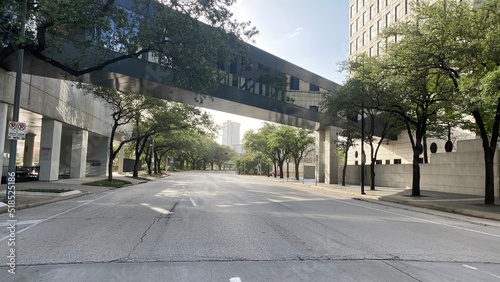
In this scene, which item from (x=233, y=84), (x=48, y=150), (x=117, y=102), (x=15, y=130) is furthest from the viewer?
(x=117, y=102)

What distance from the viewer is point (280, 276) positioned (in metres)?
5.52

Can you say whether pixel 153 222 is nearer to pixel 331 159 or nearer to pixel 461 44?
pixel 461 44

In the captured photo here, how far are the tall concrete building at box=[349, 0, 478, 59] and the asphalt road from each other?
44.6 meters

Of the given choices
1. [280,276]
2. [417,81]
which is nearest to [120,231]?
[280,276]

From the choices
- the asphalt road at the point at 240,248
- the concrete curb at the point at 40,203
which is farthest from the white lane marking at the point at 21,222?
the concrete curb at the point at 40,203

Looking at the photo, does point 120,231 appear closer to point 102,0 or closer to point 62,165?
point 102,0

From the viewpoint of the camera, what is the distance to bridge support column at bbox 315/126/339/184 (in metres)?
41.6

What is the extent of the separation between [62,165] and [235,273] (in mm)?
46495

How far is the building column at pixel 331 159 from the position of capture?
136 feet

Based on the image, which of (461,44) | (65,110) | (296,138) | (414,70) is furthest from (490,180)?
(296,138)

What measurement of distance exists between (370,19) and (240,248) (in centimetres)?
5957

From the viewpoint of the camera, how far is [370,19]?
59250 millimetres

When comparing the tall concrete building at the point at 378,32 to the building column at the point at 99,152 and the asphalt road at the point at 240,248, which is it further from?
the asphalt road at the point at 240,248

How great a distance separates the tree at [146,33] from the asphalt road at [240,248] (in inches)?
240
